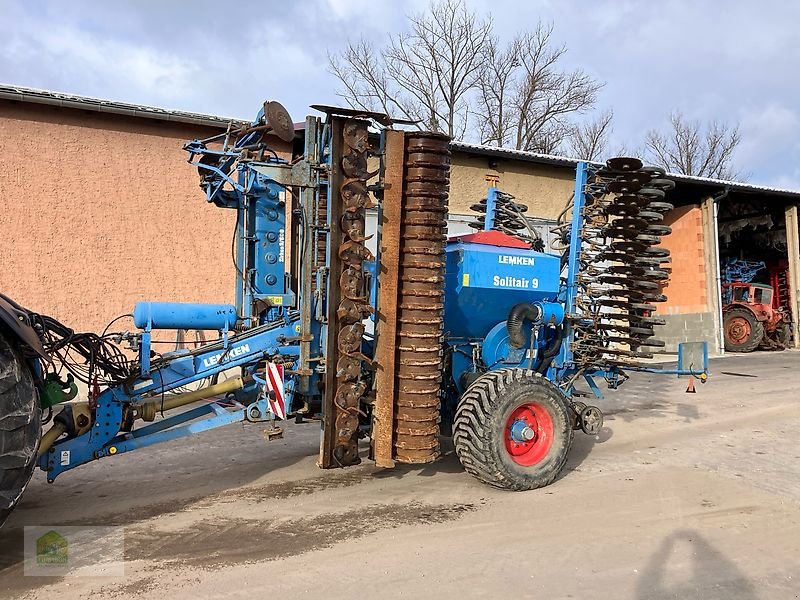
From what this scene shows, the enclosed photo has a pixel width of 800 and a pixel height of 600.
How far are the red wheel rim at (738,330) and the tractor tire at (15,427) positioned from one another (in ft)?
59.8

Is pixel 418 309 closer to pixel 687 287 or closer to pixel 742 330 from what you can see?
pixel 687 287

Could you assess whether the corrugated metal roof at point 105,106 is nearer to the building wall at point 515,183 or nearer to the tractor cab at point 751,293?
the building wall at point 515,183

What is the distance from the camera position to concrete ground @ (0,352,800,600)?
3521 millimetres

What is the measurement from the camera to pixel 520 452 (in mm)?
5258

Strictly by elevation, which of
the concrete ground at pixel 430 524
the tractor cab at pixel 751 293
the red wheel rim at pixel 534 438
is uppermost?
the tractor cab at pixel 751 293

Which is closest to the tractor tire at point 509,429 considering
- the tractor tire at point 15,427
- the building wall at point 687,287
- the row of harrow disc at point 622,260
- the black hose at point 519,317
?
the black hose at point 519,317

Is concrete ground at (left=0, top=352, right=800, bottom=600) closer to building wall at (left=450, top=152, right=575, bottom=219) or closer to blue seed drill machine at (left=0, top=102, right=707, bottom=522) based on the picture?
blue seed drill machine at (left=0, top=102, right=707, bottom=522)

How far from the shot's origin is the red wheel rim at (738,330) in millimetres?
Result: 17734

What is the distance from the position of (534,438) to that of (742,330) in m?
15.0

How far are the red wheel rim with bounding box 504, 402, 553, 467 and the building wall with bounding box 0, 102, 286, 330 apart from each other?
256 inches

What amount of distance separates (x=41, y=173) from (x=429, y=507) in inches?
308

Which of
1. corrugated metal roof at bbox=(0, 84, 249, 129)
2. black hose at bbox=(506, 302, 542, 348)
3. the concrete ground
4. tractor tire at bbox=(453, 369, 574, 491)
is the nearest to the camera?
the concrete ground

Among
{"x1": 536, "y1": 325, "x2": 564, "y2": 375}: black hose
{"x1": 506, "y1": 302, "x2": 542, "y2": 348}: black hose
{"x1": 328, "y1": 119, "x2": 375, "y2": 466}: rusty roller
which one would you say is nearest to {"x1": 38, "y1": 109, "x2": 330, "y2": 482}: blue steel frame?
{"x1": 328, "y1": 119, "x2": 375, "y2": 466}: rusty roller

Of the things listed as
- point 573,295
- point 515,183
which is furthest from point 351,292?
point 515,183
